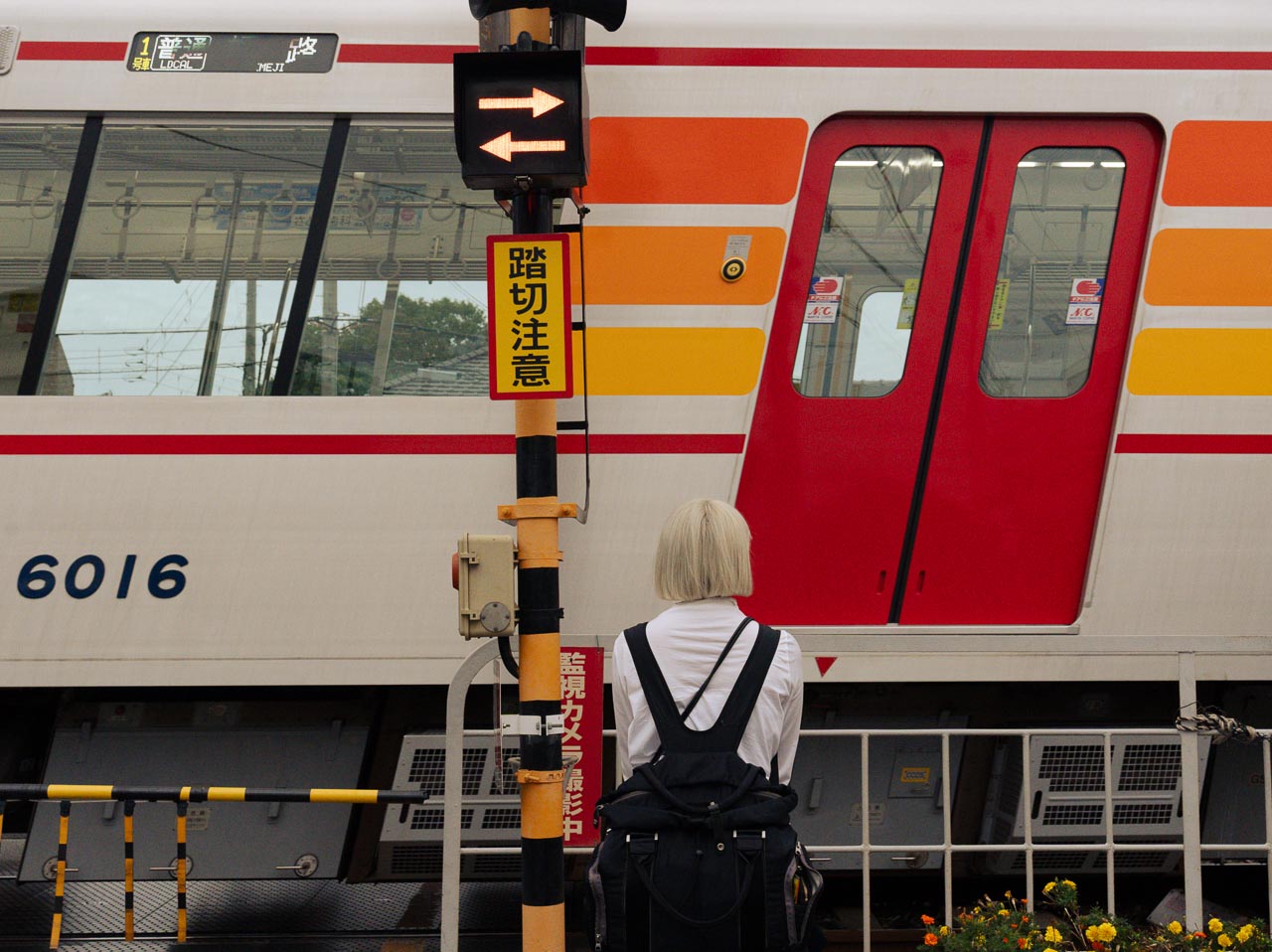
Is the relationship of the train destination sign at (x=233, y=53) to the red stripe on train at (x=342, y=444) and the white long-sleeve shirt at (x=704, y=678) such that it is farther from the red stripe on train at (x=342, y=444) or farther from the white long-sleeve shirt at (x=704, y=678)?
the white long-sleeve shirt at (x=704, y=678)

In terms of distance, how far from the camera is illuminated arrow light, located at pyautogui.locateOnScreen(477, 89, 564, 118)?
3.17 meters

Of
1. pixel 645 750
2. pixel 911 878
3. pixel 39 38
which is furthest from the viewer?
pixel 911 878

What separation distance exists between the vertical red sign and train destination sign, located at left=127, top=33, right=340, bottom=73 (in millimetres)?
2383

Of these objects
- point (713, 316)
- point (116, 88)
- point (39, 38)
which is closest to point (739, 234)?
point (713, 316)

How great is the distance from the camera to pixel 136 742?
15.1ft

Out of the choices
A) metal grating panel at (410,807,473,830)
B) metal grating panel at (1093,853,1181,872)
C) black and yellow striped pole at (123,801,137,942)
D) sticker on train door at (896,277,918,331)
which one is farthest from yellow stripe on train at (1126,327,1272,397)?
black and yellow striped pole at (123,801,137,942)

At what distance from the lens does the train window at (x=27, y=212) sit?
4398mm

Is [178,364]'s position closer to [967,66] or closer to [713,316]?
[713,316]

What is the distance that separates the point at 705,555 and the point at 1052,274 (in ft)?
7.99

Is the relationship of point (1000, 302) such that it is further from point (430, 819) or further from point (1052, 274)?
point (430, 819)

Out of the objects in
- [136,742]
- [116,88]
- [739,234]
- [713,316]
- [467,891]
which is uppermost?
[116,88]

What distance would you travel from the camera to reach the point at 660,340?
4.33 meters

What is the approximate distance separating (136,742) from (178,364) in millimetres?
1493

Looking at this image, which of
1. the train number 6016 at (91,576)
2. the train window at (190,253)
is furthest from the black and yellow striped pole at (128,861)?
the train window at (190,253)
